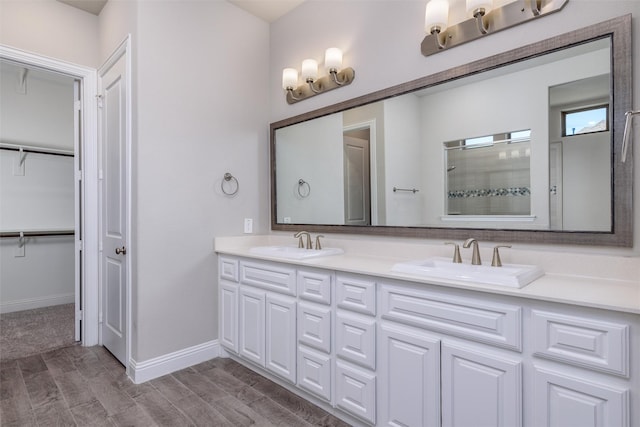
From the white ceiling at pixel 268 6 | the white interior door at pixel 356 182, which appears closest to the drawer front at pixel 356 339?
the white interior door at pixel 356 182

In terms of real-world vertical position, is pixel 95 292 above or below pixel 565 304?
below

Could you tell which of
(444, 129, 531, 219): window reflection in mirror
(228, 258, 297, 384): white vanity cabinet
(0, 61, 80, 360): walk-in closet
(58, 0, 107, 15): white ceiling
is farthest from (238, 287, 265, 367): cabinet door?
(58, 0, 107, 15): white ceiling

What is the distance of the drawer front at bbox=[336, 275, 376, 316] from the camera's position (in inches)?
65.6

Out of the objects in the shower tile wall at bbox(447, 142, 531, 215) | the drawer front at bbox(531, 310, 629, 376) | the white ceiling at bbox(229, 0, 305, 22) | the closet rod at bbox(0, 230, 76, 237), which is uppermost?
the white ceiling at bbox(229, 0, 305, 22)

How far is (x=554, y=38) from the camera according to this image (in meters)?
1.59

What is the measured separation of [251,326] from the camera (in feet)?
7.70

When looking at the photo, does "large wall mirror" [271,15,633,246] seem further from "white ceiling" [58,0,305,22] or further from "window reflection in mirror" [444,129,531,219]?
"white ceiling" [58,0,305,22]

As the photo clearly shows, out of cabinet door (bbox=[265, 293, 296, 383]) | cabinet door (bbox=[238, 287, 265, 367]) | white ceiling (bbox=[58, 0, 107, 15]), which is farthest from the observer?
Result: white ceiling (bbox=[58, 0, 107, 15])

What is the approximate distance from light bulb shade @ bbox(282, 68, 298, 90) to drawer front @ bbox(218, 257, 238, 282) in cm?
141

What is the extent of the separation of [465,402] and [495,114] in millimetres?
1369

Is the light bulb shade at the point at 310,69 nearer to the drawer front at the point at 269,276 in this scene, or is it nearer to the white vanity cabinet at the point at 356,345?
the drawer front at the point at 269,276

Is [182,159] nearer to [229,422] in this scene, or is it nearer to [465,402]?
[229,422]

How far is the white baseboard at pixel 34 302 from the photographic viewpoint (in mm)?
3746

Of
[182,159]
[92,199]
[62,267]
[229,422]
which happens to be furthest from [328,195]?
[62,267]
